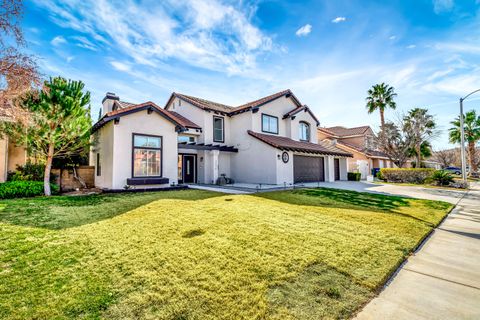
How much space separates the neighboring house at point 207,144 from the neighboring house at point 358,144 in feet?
30.5

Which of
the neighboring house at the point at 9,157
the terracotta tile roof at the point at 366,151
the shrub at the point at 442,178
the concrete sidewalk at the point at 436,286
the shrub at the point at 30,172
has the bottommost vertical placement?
the concrete sidewalk at the point at 436,286

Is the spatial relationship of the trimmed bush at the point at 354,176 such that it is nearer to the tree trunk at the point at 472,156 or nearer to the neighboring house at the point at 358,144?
the neighboring house at the point at 358,144

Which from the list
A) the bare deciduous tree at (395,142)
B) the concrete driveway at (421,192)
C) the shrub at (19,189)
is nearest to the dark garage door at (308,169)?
the concrete driveway at (421,192)

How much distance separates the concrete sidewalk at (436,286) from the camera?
288 cm

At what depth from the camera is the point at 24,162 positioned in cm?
1328

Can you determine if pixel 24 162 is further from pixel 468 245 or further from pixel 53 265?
pixel 468 245

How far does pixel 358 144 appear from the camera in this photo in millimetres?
35062

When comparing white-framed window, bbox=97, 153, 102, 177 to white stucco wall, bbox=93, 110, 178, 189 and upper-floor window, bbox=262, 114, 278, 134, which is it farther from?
upper-floor window, bbox=262, 114, 278, 134

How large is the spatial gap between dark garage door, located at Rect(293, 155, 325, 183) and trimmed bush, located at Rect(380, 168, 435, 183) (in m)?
8.78

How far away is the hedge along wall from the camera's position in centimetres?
1274

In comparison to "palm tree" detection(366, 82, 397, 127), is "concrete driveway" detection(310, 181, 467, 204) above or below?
below

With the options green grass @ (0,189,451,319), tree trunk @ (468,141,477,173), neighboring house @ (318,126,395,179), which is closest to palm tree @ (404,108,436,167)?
neighboring house @ (318,126,395,179)

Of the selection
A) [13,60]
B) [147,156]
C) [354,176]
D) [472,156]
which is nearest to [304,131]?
[354,176]

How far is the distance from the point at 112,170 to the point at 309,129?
1864cm
